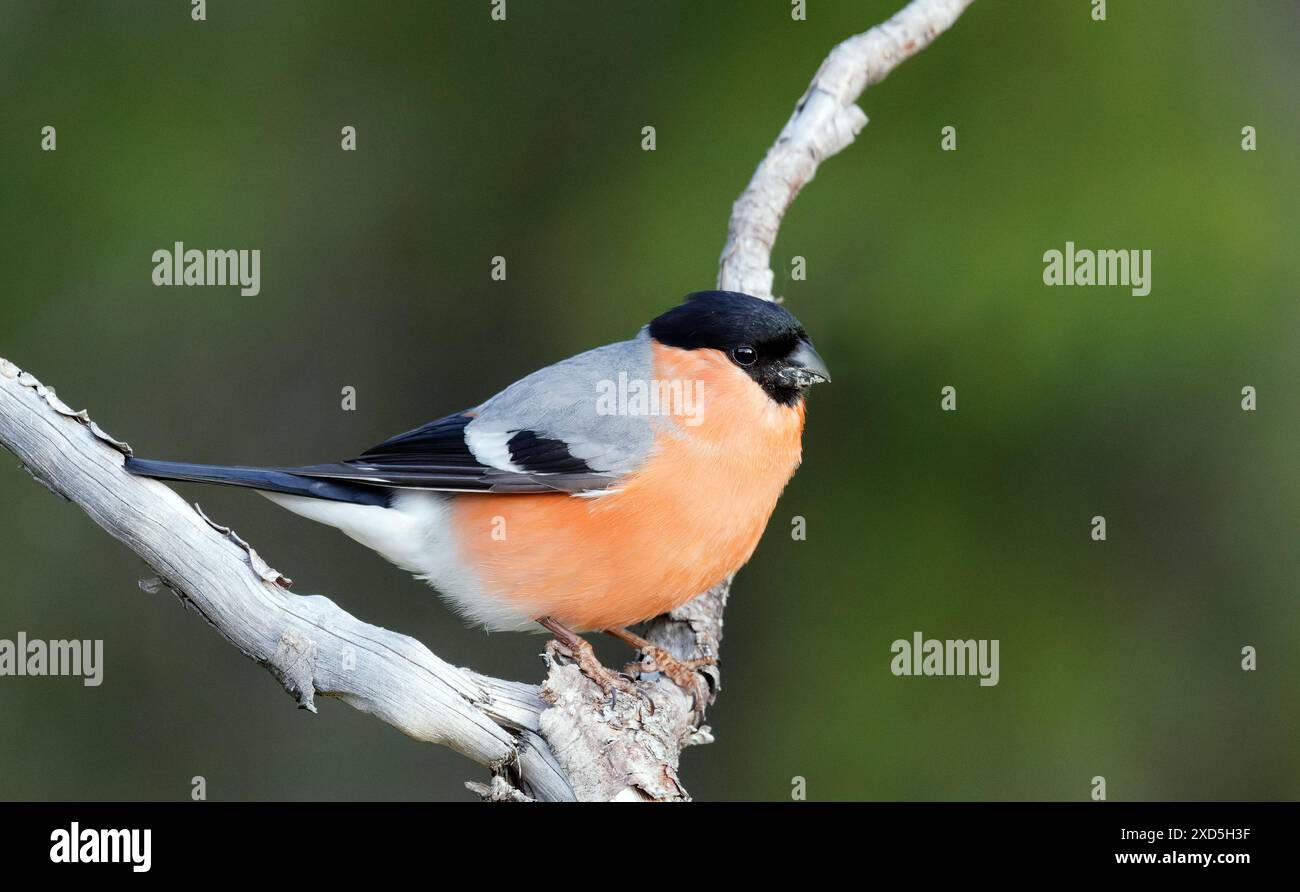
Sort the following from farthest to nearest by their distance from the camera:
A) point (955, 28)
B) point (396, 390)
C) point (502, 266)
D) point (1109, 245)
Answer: point (396, 390) < point (502, 266) < point (955, 28) < point (1109, 245)

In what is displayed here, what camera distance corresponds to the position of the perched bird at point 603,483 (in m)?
3.70

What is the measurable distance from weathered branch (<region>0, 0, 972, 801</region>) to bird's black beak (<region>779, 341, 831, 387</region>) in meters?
1.14

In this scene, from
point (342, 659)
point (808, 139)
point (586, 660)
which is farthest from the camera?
point (808, 139)

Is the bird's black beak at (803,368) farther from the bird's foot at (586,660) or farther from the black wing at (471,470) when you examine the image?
the bird's foot at (586,660)

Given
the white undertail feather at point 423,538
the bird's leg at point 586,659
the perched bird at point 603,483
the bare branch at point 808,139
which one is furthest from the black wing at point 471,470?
the bare branch at point 808,139

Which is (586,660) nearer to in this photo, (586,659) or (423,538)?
(586,659)

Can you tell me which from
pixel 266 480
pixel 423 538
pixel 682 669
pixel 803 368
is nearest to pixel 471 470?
pixel 423 538

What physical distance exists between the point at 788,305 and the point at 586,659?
7.26 feet

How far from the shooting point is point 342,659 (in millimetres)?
3029

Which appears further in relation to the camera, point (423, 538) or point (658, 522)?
point (423, 538)

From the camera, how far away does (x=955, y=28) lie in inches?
214

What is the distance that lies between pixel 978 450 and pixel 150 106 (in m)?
3.95

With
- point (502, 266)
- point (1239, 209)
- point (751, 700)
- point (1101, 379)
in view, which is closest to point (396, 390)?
point (502, 266)

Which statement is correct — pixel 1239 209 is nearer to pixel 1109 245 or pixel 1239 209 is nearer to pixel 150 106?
pixel 1109 245
